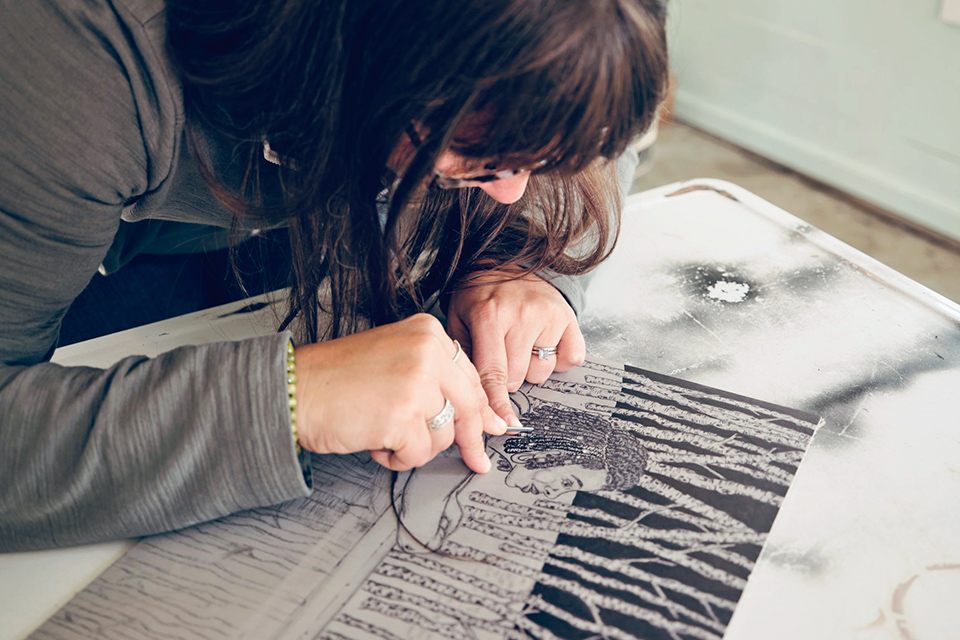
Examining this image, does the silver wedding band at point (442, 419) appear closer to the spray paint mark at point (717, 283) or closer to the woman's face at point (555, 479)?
the woman's face at point (555, 479)

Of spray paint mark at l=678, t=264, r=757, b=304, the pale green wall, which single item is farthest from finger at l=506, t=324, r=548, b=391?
the pale green wall

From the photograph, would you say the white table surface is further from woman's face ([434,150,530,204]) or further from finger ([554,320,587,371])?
woman's face ([434,150,530,204])

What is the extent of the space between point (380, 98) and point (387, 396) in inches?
8.8

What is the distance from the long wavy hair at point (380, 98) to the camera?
456mm

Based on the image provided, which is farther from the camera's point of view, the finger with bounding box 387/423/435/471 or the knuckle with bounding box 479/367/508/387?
the knuckle with bounding box 479/367/508/387

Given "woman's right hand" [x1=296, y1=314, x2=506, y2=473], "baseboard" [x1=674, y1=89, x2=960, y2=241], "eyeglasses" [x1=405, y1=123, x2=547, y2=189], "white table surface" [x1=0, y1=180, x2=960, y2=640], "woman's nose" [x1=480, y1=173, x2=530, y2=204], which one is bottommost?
"baseboard" [x1=674, y1=89, x2=960, y2=241]

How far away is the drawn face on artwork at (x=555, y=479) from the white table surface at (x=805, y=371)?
142 mm

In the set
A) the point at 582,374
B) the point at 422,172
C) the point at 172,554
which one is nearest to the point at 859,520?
the point at 582,374

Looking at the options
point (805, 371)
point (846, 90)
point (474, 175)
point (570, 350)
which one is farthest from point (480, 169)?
point (846, 90)

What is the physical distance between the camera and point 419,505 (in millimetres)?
588

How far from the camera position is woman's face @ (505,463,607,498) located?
1.97 ft

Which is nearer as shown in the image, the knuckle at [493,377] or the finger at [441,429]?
the finger at [441,429]

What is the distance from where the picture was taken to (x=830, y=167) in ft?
7.88

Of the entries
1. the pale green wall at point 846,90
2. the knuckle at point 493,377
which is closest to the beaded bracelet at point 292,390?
the knuckle at point 493,377
